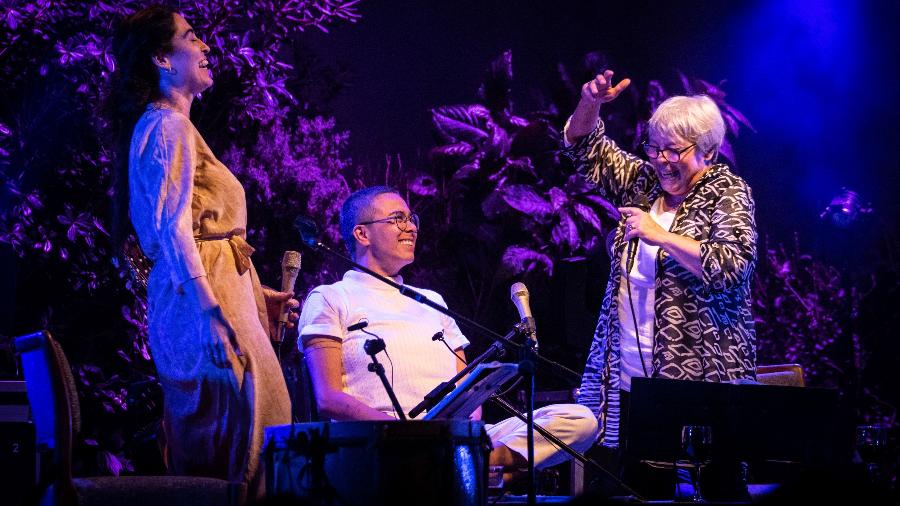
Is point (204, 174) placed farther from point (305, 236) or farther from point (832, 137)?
point (832, 137)

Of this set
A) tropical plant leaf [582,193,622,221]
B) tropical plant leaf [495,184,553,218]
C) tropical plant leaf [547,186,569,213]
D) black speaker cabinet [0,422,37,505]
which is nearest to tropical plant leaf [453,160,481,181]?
tropical plant leaf [495,184,553,218]

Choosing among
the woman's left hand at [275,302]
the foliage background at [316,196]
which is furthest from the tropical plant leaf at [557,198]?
the woman's left hand at [275,302]

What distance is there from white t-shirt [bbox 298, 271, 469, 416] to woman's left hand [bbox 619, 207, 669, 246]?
94 centimetres

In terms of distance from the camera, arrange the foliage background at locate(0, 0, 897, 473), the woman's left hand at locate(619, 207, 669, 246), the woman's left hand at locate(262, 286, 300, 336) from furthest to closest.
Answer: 1. the foliage background at locate(0, 0, 897, 473)
2. the woman's left hand at locate(262, 286, 300, 336)
3. the woman's left hand at locate(619, 207, 669, 246)

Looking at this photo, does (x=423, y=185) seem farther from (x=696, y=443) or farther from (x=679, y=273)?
(x=696, y=443)

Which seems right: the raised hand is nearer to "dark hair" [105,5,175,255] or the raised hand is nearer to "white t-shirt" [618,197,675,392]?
"white t-shirt" [618,197,675,392]

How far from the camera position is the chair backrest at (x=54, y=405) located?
2723 mm

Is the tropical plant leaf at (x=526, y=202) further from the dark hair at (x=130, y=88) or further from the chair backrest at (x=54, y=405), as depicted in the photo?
the chair backrest at (x=54, y=405)

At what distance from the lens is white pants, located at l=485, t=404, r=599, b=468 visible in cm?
388

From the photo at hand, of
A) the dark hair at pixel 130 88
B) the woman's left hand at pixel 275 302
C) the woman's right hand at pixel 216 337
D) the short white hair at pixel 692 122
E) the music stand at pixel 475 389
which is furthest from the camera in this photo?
the short white hair at pixel 692 122

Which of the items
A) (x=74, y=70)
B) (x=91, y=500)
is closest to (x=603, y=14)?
(x=74, y=70)

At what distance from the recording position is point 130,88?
11.1ft

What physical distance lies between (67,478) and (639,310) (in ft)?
7.03

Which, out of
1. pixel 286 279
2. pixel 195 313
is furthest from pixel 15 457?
pixel 195 313
